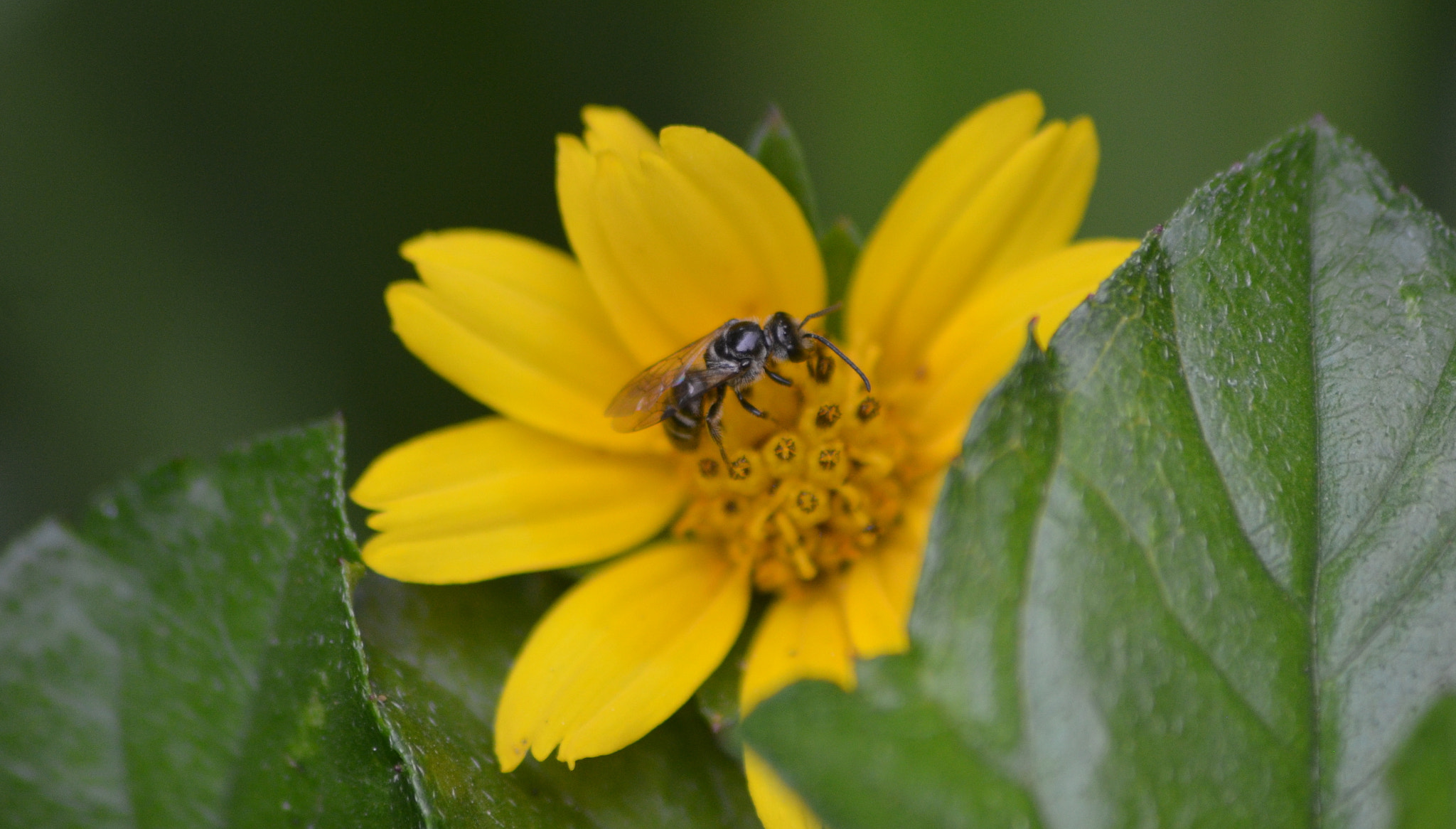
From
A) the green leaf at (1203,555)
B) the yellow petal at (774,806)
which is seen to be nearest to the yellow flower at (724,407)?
the yellow petal at (774,806)

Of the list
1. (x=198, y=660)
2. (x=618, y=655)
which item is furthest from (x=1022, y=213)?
(x=198, y=660)

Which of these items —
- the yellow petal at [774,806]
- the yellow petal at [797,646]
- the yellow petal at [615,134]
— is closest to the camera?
the yellow petal at [774,806]

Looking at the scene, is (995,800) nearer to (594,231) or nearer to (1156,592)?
(1156,592)

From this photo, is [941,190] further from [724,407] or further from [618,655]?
[618,655]

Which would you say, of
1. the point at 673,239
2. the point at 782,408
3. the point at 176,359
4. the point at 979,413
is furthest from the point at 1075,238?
the point at 176,359

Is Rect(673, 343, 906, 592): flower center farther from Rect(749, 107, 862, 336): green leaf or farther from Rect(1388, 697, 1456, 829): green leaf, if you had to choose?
Rect(1388, 697, 1456, 829): green leaf

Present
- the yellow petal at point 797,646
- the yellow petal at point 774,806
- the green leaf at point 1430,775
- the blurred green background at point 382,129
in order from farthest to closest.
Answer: the blurred green background at point 382,129, the yellow petal at point 797,646, the yellow petal at point 774,806, the green leaf at point 1430,775

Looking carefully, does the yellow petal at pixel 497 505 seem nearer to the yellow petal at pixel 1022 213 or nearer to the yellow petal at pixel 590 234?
the yellow petal at pixel 590 234
